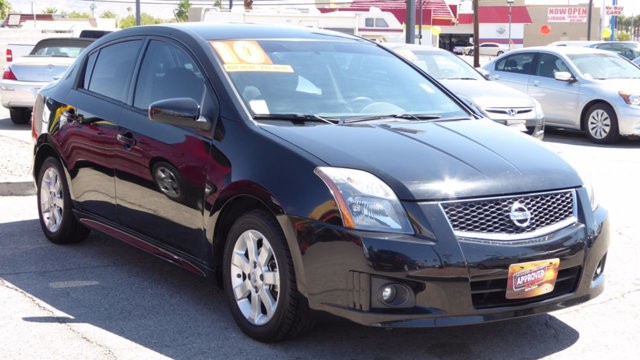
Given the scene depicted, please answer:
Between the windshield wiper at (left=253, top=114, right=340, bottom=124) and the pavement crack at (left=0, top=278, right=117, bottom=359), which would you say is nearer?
the pavement crack at (left=0, top=278, right=117, bottom=359)

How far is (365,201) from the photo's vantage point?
13.6ft

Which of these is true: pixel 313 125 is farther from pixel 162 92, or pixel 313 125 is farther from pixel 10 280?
pixel 10 280

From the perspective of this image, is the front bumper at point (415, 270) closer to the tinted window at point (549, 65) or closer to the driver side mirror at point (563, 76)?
the driver side mirror at point (563, 76)

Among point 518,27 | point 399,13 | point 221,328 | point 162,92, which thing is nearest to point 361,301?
point 221,328

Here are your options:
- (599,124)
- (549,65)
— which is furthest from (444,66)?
(599,124)

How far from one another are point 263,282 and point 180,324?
2.40ft

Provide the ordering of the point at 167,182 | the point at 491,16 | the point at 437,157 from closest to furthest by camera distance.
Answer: the point at 437,157, the point at 167,182, the point at 491,16

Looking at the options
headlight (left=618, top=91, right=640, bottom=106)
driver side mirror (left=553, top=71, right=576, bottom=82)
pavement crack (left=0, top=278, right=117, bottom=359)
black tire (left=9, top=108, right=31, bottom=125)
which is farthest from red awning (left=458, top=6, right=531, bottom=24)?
pavement crack (left=0, top=278, right=117, bottom=359)

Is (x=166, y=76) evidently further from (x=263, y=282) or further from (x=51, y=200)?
(x=51, y=200)

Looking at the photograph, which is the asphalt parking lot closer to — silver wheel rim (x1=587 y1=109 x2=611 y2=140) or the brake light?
silver wheel rim (x1=587 y1=109 x2=611 y2=140)

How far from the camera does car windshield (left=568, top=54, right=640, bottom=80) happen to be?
1477 centimetres

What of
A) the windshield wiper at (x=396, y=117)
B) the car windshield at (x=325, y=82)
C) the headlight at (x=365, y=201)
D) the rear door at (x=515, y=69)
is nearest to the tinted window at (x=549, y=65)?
the rear door at (x=515, y=69)

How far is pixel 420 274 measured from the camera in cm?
403

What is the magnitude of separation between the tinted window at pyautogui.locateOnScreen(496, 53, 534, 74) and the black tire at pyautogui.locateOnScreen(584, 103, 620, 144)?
5.20ft
